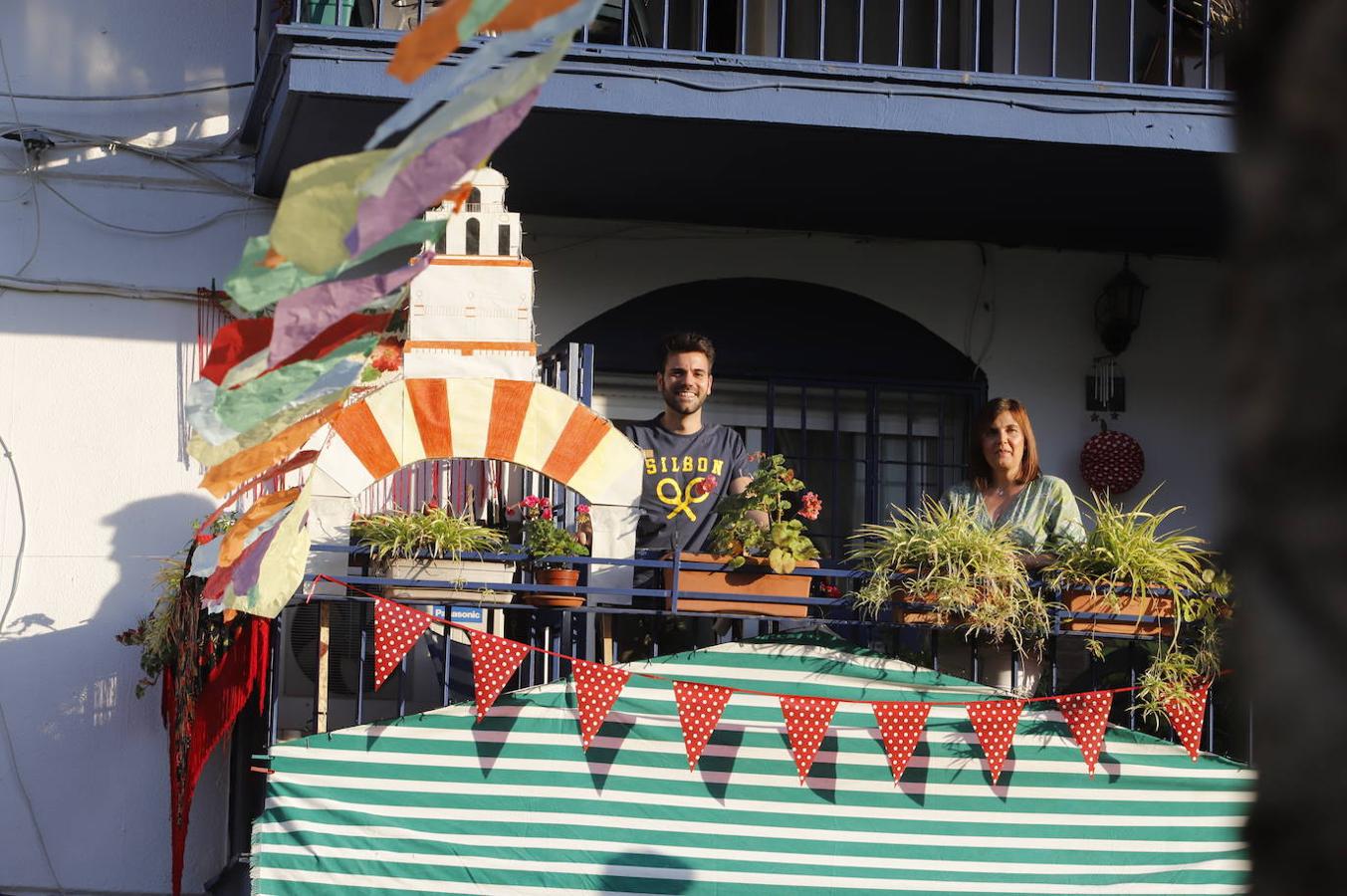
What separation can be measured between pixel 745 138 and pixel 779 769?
277 cm

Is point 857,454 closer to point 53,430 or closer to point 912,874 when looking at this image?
point 912,874

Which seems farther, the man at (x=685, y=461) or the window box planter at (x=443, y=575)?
the man at (x=685, y=461)

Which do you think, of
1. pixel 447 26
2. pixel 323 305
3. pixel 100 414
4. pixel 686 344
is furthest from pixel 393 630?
Answer: pixel 447 26

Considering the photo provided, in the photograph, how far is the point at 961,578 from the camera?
20.1 feet

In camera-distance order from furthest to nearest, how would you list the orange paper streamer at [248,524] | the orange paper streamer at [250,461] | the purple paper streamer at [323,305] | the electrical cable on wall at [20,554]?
A: 1. the electrical cable on wall at [20,554]
2. the orange paper streamer at [248,524]
3. the orange paper streamer at [250,461]
4. the purple paper streamer at [323,305]

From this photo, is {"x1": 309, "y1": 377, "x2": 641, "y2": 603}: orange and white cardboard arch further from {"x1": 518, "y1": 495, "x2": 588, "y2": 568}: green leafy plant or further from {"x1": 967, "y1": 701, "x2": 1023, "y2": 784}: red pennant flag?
{"x1": 967, "y1": 701, "x2": 1023, "y2": 784}: red pennant flag

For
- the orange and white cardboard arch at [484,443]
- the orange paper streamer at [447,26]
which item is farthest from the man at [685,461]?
the orange paper streamer at [447,26]

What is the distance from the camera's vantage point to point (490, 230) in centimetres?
691

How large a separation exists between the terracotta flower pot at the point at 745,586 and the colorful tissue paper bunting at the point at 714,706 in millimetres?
369

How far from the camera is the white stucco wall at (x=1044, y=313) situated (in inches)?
341

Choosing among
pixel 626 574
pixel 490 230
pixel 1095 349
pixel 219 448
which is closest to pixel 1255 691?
pixel 219 448

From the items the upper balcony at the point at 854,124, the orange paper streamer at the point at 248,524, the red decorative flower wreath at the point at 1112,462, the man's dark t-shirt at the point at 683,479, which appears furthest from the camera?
the red decorative flower wreath at the point at 1112,462

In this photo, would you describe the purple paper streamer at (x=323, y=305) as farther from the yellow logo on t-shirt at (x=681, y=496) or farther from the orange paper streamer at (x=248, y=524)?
the yellow logo on t-shirt at (x=681, y=496)

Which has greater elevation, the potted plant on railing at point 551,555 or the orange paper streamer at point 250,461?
the orange paper streamer at point 250,461
